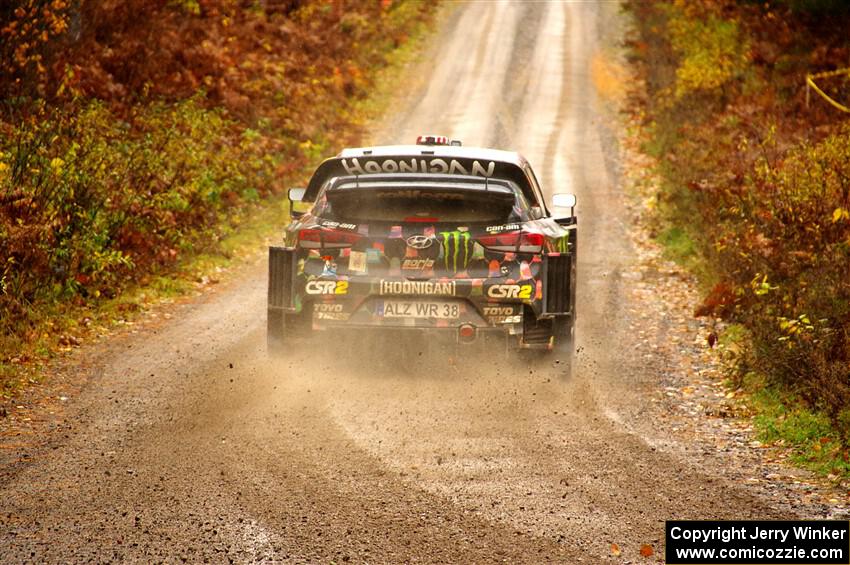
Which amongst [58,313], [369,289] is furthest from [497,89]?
[369,289]

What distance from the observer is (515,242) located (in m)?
7.78

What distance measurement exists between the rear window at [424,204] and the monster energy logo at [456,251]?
0.18 m

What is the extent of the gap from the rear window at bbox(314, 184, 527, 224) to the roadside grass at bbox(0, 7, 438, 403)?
3.02m

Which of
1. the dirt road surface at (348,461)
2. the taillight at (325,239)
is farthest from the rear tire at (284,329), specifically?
the taillight at (325,239)

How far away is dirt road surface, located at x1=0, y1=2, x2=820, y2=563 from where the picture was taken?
500cm

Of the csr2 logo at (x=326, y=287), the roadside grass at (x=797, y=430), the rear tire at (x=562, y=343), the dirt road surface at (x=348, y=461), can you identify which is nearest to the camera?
the dirt road surface at (x=348, y=461)

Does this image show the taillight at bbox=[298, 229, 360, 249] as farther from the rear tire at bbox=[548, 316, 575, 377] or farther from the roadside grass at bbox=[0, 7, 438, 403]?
the roadside grass at bbox=[0, 7, 438, 403]

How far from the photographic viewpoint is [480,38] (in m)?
33.7

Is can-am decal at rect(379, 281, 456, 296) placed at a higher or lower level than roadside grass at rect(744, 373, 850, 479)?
higher

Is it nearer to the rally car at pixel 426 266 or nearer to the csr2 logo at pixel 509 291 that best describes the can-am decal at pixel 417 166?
the rally car at pixel 426 266

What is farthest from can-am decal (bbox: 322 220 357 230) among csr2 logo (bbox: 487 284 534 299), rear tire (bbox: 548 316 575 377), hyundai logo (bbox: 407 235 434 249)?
rear tire (bbox: 548 316 575 377)

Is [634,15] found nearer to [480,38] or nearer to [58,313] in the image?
[480,38]

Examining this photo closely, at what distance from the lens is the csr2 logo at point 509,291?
773 cm

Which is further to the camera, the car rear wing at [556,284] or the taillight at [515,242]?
the car rear wing at [556,284]
